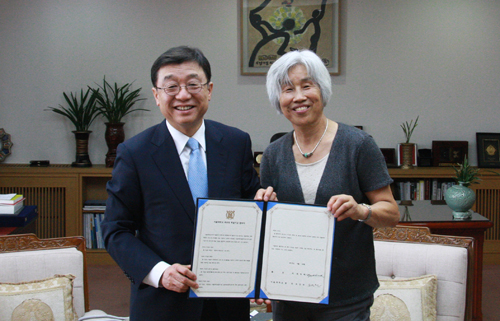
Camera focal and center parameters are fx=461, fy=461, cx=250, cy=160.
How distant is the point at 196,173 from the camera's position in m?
1.50

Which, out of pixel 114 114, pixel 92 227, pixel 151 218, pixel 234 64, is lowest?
pixel 92 227

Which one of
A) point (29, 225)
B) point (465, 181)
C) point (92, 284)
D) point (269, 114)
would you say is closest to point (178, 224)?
point (29, 225)

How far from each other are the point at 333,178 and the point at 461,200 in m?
1.97

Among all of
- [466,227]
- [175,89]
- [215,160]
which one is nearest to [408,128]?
[466,227]

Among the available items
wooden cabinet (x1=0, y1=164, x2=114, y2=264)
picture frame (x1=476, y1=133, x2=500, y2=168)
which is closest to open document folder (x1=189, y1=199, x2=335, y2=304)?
wooden cabinet (x1=0, y1=164, x2=114, y2=264)

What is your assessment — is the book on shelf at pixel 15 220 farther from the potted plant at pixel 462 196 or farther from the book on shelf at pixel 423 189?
the book on shelf at pixel 423 189

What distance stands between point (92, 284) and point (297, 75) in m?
3.17

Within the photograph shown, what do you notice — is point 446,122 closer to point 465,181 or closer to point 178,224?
point 465,181

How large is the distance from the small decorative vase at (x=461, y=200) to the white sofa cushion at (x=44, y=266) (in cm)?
238

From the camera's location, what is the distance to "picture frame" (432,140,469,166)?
4.63 m

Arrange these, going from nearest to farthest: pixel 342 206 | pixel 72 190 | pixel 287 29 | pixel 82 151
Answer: pixel 342 206, pixel 72 190, pixel 82 151, pixel 287 29

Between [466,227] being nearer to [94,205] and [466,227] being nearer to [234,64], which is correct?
[234,64]

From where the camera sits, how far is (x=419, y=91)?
4707mm

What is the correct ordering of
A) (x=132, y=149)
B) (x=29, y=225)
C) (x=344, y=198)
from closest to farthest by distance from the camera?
(x=344, y=198), (x=132, y=149), (x=29, y=225)
